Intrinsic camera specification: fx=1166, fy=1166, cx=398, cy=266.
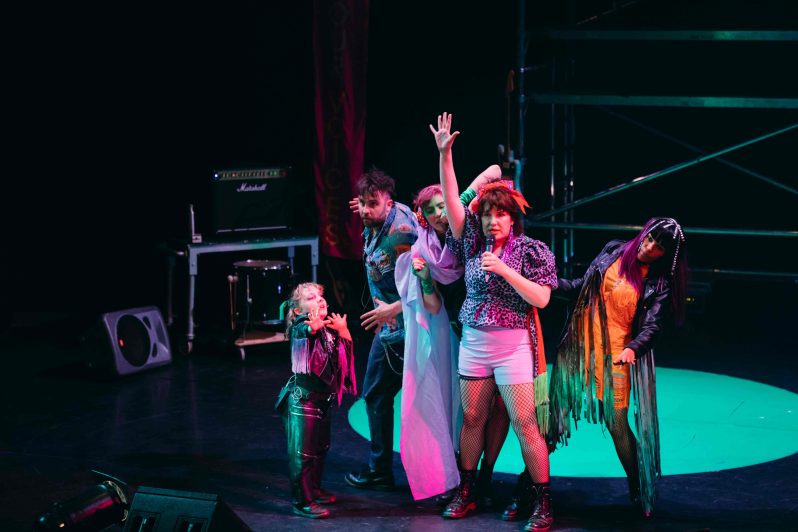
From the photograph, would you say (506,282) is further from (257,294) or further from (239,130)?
(239,130)

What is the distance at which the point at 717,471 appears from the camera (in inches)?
208

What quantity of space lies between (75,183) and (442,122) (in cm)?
500

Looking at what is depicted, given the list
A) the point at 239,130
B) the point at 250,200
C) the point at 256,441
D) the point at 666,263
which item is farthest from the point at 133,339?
the point at 666,263

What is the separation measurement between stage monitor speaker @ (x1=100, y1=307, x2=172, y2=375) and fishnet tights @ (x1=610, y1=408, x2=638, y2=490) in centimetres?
353

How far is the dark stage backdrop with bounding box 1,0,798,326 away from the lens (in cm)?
834

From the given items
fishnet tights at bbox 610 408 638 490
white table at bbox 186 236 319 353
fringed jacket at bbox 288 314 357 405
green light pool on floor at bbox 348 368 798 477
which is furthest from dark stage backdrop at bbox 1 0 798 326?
fishnet tights at bbox 610 408 638 490

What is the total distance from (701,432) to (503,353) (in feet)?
5.93

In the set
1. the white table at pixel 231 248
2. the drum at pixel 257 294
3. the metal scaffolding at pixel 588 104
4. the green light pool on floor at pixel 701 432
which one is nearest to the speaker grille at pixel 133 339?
the white table at pixel 231 248

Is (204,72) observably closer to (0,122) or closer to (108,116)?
(108,116)

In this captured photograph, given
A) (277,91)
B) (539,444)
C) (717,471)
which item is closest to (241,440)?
(539,444)

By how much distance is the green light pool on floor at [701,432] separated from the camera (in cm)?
543

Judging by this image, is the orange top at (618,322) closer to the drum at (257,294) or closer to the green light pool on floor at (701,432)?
the green light pool on floor at (701,432)

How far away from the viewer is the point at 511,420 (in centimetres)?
466

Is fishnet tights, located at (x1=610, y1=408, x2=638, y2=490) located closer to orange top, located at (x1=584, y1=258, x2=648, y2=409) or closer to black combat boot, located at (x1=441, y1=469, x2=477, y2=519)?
orange top, located at (x1=584, y1=258, x2=648, y2=409)
